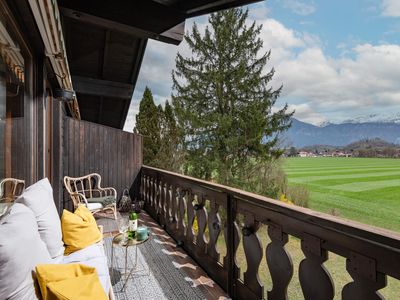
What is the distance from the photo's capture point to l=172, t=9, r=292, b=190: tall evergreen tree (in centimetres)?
1096

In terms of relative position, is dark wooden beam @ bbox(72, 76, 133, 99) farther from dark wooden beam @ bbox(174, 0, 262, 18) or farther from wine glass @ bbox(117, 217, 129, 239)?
wine glass @ bbox(117, 217, 129, 239)

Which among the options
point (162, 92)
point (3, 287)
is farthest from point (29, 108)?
point (162, 92)

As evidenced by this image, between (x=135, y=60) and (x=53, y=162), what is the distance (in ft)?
7.14

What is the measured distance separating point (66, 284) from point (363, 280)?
1.27 metres

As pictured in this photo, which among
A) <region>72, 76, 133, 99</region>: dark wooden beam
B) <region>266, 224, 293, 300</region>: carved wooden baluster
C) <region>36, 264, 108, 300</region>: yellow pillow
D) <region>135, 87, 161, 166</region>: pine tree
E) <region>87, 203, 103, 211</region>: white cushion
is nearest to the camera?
<region>36, 264, 108, 300</region>: yellow pillow

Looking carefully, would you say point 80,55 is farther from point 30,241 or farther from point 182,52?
point 182,52

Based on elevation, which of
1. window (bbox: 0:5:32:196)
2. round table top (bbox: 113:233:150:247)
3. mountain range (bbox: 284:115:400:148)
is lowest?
round table top (bbox: 113:233:150:247)

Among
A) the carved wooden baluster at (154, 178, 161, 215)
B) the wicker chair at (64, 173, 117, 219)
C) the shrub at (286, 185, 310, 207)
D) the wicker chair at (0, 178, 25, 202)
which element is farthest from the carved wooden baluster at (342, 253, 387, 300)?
the shrub at (286, 185, 310, 207)

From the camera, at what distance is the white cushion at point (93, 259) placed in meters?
1.79

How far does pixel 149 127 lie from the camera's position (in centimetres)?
1202

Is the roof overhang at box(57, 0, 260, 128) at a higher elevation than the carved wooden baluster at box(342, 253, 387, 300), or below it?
higher

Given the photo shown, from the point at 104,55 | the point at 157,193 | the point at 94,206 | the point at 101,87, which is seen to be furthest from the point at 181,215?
the point at 101,87

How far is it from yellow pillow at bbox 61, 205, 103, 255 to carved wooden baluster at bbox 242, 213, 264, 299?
1386 mm

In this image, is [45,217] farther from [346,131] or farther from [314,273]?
[346,131]
